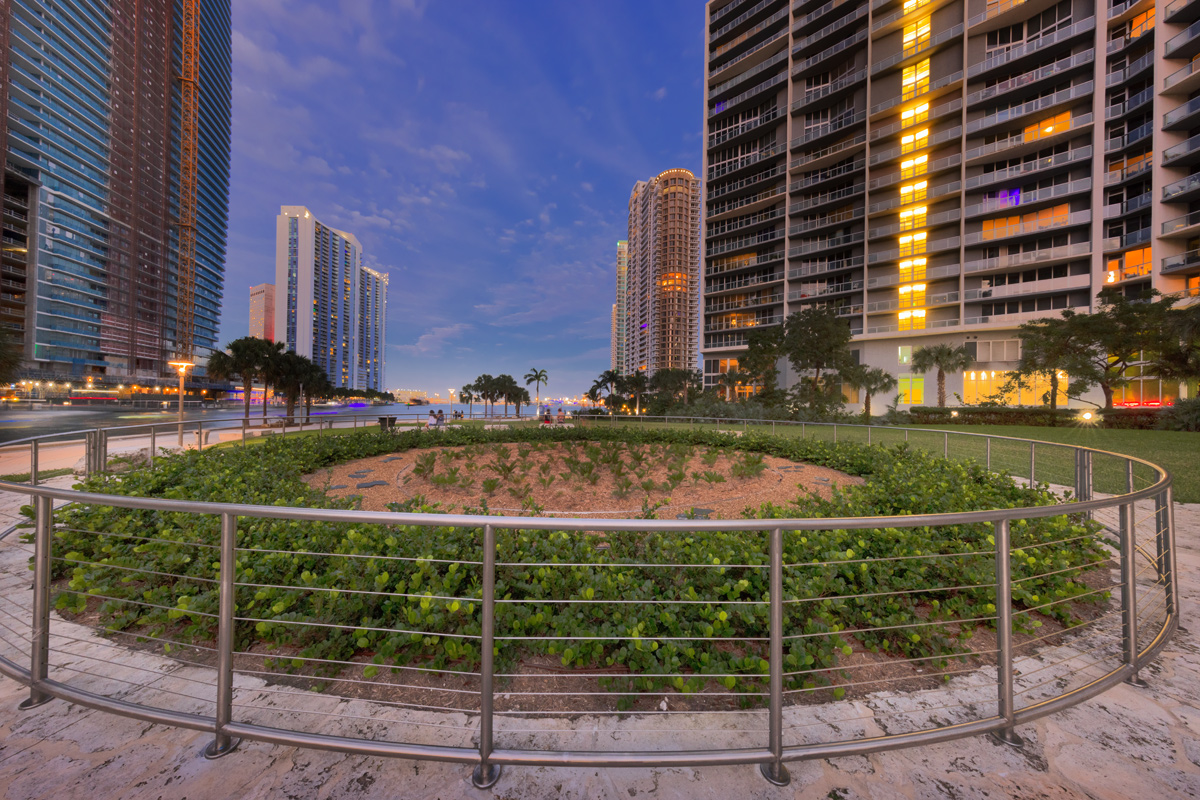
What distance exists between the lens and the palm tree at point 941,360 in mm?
36938

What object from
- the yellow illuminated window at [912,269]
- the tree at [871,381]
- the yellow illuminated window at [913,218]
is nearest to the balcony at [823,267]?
the yellow illuminated window at [912,269]

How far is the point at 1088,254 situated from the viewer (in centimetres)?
3350

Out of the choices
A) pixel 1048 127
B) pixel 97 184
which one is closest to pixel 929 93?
pixel 1048 127

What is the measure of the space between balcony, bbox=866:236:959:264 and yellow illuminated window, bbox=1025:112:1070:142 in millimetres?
9139

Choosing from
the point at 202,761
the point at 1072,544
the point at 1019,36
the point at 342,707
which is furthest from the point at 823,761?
the point at 1019,36

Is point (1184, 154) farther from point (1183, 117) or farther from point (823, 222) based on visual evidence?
point (823, 222)

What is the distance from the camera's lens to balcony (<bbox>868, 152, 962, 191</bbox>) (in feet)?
125

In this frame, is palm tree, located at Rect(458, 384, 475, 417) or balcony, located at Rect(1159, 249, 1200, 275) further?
palm tree, located at Rect(458, 384, 475, 417)

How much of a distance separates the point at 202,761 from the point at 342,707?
23.9 inches

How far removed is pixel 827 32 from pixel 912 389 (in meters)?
39.1

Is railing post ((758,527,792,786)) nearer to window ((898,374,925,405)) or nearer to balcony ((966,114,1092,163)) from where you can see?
window ((898,374,925,405))

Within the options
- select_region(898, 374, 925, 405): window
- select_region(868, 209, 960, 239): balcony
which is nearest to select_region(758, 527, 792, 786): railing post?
select_region(898, 374, 925, 405): window

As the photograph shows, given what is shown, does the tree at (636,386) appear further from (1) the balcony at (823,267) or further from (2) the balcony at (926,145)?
(2) the balcony at (926,145)

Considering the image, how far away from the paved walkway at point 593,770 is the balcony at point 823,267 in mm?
50002
